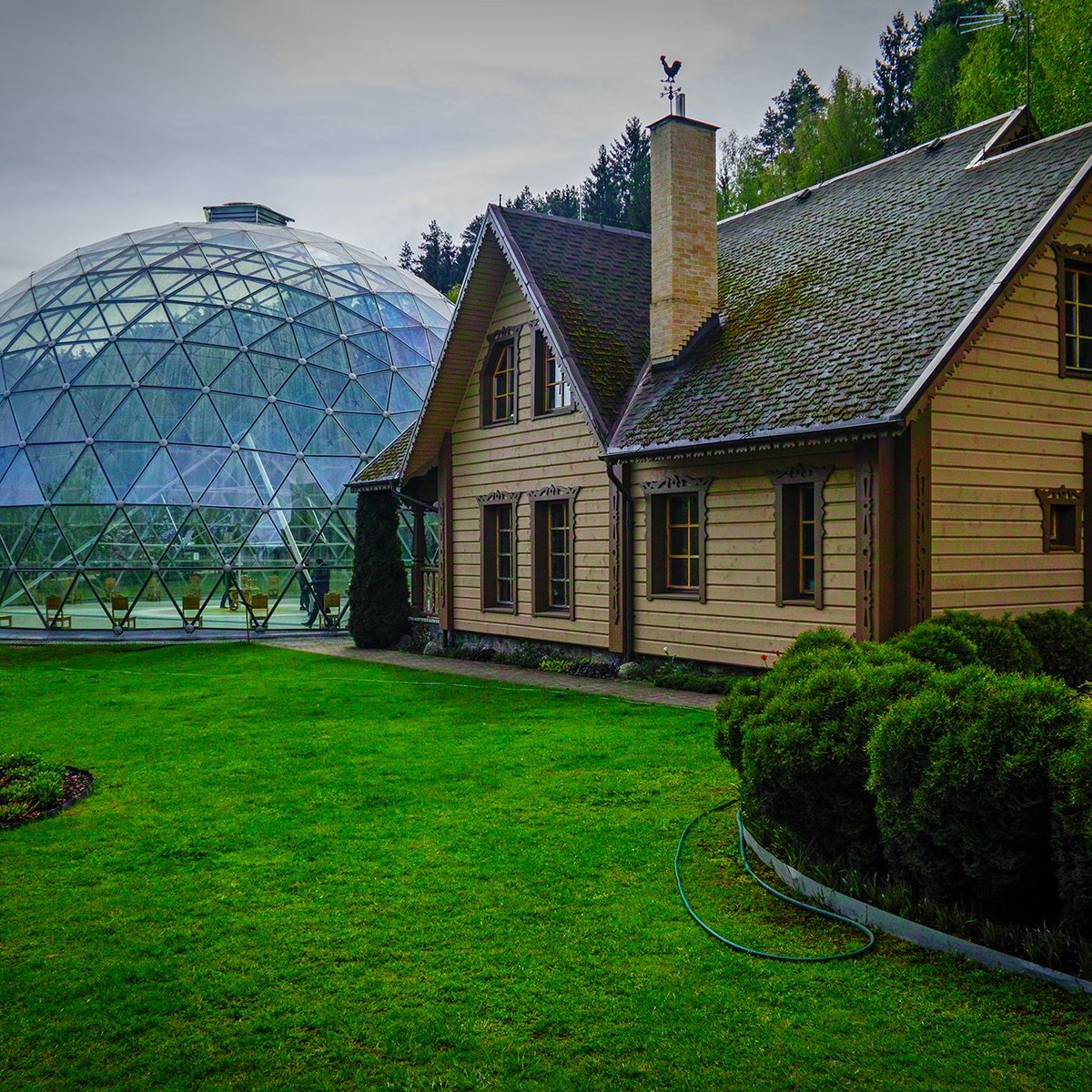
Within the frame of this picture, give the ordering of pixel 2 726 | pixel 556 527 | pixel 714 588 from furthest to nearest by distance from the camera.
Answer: pixel 556 527
pixel 714 588
pixel 2 726

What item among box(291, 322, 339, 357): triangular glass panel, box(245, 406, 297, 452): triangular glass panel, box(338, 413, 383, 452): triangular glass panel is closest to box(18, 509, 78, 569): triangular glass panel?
box(245, 406, 297, 452): triangular glass panel

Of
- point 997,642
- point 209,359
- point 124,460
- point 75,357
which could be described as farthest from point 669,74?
point 75,357

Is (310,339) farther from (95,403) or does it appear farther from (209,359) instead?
(95,403)

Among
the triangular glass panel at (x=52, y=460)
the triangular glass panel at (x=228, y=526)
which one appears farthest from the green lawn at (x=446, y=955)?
the triangular glass panel at (x=52, y=460)

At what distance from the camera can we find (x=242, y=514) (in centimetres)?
2498

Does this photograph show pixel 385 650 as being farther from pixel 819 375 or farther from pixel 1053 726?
pixel 1053 726

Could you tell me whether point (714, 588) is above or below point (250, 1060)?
above

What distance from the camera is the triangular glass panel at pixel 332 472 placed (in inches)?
1034

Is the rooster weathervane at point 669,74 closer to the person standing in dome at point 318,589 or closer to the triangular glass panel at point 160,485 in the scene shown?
the person standing in dome at point 318,589

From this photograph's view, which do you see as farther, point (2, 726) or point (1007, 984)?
point (2, 726)

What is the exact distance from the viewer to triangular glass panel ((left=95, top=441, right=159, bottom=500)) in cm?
2453

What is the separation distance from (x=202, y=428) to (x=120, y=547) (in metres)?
3.49

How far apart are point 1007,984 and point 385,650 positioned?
17113 mm

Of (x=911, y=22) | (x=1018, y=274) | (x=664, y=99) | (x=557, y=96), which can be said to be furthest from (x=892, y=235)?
(x=911, y=22)
